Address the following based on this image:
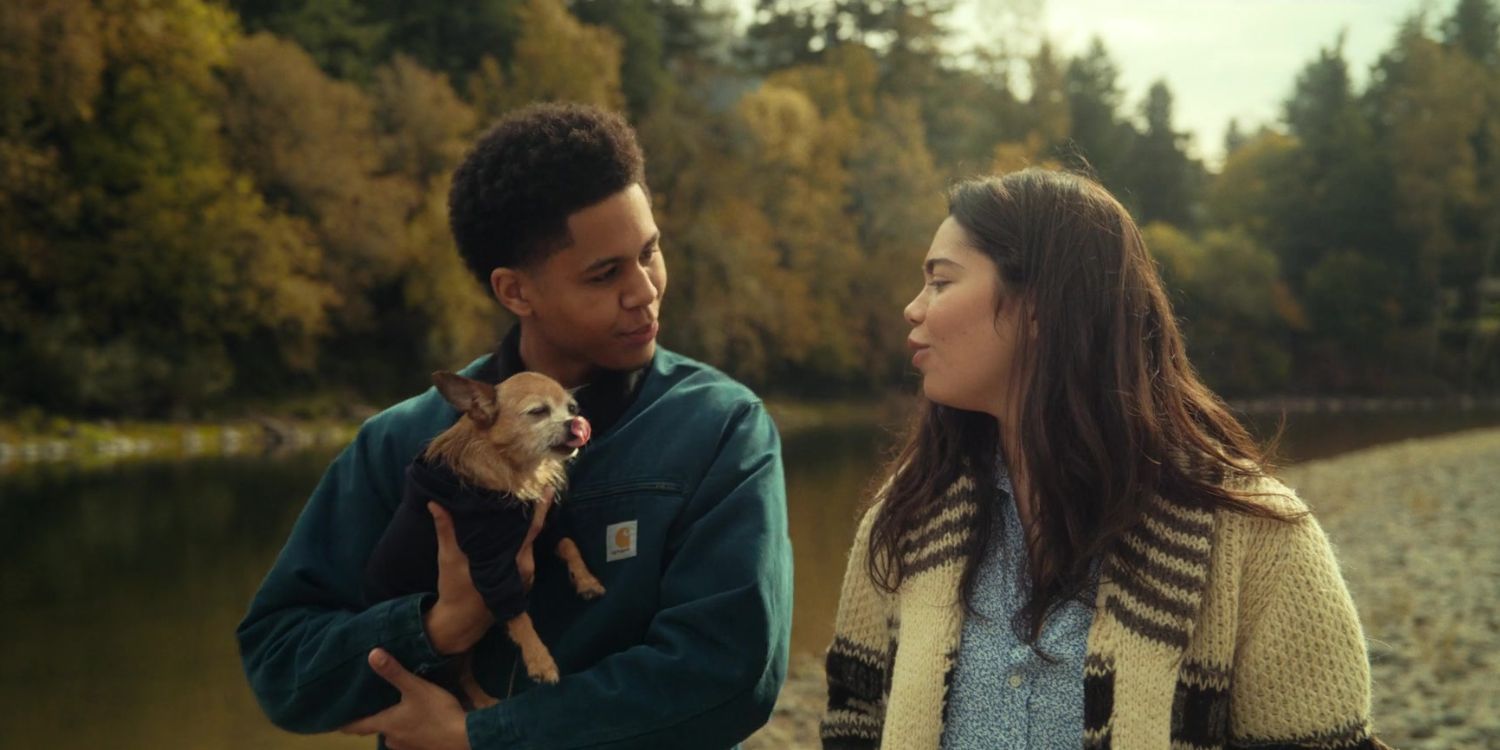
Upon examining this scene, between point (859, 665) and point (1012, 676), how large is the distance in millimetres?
354

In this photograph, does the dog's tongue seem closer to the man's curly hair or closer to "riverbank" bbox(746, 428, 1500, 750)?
the man's curly hair

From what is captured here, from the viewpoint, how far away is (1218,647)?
223cm

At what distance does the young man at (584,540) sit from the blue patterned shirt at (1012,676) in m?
0.36

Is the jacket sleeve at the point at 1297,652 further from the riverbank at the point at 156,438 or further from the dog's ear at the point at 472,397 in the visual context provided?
the riverbank at the point at 156,438

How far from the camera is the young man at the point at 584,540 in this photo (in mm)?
2350

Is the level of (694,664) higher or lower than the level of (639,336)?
lower

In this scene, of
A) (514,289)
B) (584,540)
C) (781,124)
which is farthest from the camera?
(781,124)

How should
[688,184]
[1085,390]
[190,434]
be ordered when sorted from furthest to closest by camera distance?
1. [688,184]
2. [190,434]
3. [1085,390]

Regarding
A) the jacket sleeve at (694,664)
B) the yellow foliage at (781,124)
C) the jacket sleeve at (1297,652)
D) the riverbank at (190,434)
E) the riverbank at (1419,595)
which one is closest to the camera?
the jacket sleeve at (1297,652)

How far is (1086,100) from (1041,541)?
191 feet

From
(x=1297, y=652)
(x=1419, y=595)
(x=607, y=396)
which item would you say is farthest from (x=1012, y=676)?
(x=1419, y=595)

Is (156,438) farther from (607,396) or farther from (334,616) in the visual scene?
(607,396)

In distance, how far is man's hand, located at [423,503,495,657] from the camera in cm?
247

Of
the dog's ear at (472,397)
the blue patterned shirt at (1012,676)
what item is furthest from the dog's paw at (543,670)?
the blue patterned shirt at (1012,676)
